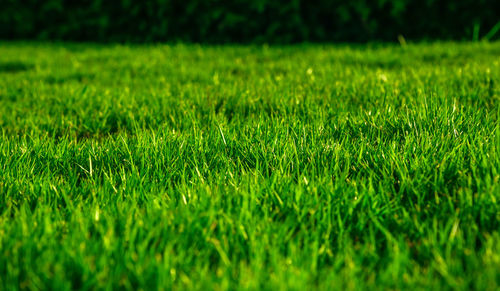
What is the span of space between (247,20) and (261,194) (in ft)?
22.8

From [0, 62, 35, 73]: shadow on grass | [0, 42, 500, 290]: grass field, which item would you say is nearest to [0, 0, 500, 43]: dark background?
[0, 62, 35, 73]: shadow on grass

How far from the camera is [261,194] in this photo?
1659 millimetres

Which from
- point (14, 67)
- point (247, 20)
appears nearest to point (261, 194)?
point (14, 67)

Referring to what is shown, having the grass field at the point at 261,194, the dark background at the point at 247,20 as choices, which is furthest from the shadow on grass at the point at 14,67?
the dark background at the point at 247,20

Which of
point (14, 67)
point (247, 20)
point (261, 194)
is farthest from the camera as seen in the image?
point (247, 20)

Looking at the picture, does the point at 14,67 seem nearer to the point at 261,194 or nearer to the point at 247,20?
the point at 247,20

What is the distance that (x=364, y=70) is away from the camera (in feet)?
13.8

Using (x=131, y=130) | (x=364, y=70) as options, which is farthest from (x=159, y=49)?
(x=131, y=130)

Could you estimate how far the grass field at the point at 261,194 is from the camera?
1.24 meters

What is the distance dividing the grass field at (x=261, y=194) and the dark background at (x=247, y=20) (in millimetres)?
4607

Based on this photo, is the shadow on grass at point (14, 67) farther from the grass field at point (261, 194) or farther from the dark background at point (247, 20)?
the dark background at point (247, 20)

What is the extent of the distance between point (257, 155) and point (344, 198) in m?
0.54

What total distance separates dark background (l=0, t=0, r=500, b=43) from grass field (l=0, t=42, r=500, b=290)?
461cm

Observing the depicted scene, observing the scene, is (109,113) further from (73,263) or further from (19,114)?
(73,263)
